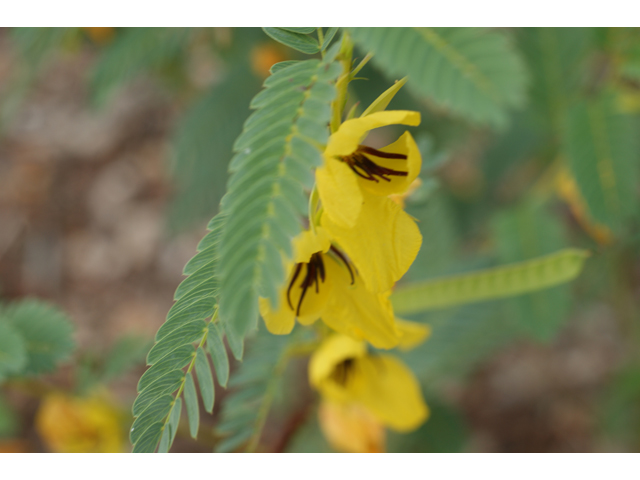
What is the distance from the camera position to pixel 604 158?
1061 mm

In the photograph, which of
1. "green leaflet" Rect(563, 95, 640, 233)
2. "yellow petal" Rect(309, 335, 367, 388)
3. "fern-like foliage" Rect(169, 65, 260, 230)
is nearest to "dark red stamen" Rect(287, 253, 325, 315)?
"yellow petal" Rect(309, 335, 367, 388)

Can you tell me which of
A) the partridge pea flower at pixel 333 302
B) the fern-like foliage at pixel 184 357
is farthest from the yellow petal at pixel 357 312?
the fern-like foliage at pixel 184 357

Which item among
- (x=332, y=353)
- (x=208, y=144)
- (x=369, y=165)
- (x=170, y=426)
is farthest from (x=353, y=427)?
(x=208, y=144)

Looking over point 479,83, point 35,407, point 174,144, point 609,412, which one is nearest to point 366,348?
point 479,83

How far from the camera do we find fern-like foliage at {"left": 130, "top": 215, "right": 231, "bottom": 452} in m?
0.42

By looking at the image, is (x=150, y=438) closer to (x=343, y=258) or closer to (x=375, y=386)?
(x=343, y=258)

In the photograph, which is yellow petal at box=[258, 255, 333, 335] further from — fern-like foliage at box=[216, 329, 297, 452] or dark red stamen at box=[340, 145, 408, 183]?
fern-like foliage at box=[216, 329, 297, 452]

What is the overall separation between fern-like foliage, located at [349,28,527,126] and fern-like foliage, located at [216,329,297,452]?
0.43 meters

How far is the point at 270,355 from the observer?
0.87 metres

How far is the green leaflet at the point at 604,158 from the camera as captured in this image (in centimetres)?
101

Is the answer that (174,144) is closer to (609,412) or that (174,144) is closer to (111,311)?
(111,311)

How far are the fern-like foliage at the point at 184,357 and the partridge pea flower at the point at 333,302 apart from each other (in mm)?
48

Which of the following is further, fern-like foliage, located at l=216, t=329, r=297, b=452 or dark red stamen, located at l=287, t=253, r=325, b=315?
fern-like foliage, located at l=216, t=329, r=297, b=452

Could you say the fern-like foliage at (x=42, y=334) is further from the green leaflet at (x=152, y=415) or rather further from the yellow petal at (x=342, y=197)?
the yellow petal at (x=342, y=197)
